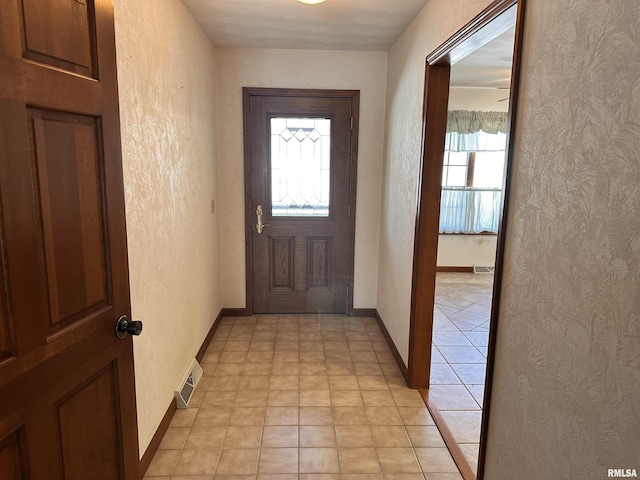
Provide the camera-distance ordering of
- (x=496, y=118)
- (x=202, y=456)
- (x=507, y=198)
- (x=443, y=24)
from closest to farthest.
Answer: (x=507, y=198) → (x=202, y=456) → (x=443, y=24) → (x=496, y=118)

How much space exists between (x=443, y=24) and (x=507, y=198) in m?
1.31

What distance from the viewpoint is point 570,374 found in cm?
112

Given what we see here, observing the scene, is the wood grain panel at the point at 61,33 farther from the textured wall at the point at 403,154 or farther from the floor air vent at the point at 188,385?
the floor air vent at the point at 188,385

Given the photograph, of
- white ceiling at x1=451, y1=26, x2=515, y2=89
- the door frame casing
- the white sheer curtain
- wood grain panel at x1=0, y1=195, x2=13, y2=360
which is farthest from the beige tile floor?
the white sheer curtain

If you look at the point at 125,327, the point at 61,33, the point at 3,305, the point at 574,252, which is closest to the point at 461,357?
the point at 574,252

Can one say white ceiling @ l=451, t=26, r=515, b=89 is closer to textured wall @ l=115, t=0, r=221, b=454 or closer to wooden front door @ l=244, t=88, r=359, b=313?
wooden front door @ l=244, t=88, r=359, b=313

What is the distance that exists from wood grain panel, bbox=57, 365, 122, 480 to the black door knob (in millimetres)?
110

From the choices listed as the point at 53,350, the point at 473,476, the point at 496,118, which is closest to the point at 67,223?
A: the point at 53,350

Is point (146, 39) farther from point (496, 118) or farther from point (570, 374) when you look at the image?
point (496, 118)

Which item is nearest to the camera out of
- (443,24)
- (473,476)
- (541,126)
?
(541,126)

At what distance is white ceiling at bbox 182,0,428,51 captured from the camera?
2615 mm

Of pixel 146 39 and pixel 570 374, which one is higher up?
pixel 146 39

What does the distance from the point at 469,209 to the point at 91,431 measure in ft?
17.6

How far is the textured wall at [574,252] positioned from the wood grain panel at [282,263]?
268 centimetres
